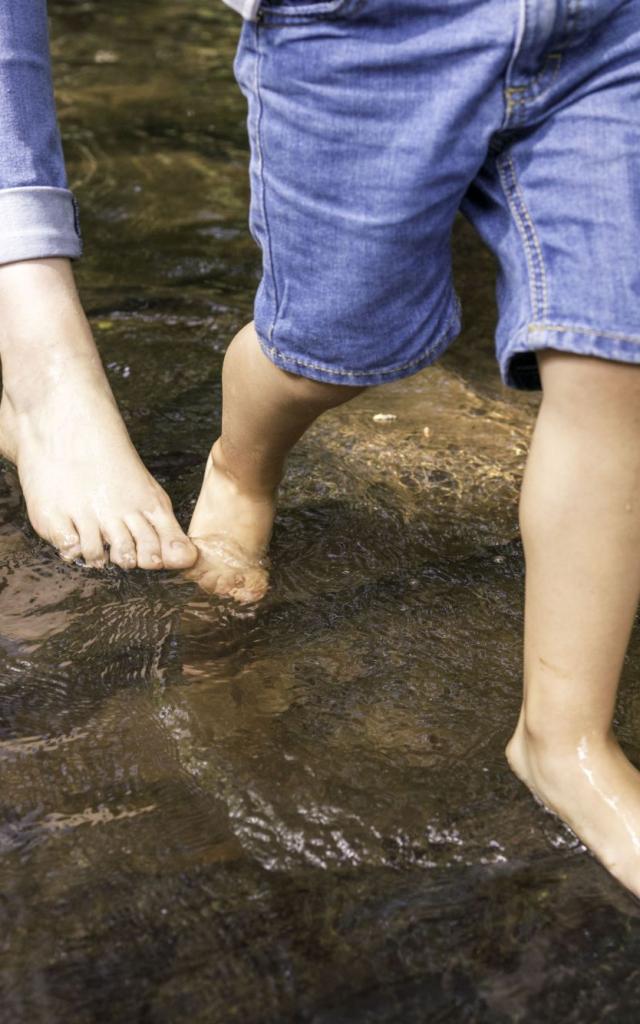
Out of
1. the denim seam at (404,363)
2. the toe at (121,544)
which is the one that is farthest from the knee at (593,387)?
the toe at (121,544)

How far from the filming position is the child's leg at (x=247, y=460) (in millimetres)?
1626

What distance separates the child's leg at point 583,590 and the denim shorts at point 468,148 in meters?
0.06

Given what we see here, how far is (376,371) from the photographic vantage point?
1.50 metres

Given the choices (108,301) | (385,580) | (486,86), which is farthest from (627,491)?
(108,301)

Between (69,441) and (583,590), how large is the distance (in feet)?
2.97

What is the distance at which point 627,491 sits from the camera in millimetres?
1293

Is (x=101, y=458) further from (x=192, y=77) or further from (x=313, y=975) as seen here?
(x=192, y=77)

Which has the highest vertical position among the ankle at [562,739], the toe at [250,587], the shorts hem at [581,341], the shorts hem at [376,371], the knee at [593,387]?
the shorts hem at [581,341]

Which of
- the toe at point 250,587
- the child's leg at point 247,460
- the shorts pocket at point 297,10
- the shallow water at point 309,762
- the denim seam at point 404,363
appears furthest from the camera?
the toe at point 250,587

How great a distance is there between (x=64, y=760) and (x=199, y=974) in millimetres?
364

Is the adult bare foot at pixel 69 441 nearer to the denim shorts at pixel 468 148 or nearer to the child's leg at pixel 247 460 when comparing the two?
the child's leg at pixel 247 460

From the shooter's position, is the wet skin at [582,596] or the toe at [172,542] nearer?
the wet skin at [582,596]

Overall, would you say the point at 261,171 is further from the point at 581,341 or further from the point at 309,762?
the point at 309,762

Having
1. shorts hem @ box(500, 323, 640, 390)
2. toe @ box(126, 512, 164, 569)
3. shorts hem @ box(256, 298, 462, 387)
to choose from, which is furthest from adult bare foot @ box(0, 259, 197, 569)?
shorts hem @ box(500, 323, 640, 390)
